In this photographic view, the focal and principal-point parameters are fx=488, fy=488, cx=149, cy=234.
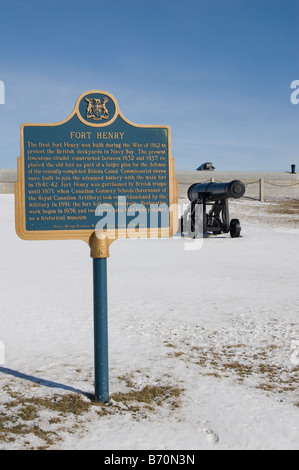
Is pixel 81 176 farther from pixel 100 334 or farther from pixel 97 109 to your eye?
pixel 100 334

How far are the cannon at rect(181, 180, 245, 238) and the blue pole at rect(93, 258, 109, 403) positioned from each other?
11.2m

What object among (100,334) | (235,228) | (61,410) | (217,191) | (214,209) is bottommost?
(61,410)

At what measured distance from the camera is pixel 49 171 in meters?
3.84

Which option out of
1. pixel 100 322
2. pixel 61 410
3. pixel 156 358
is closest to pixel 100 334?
pixel 100 322

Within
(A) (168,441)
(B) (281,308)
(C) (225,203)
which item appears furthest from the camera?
(C) (225,203)

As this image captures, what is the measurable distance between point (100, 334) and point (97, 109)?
175cm

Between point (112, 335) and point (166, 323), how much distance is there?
731 mm

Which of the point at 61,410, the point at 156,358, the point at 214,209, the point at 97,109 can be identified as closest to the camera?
the point at 61,410

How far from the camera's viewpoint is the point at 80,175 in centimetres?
384

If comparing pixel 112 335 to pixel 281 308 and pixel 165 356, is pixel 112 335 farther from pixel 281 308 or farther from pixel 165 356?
pixel 281 308

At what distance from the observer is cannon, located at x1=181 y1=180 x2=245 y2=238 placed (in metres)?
14.5

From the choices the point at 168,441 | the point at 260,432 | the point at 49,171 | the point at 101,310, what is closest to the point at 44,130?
the point at 49,171

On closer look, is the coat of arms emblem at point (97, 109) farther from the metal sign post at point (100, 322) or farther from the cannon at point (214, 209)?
the cannon at point (214, 209)

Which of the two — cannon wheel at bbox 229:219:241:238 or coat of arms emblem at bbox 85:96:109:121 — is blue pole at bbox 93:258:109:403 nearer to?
coat of arms emblem at bbox 85:96:109:121
